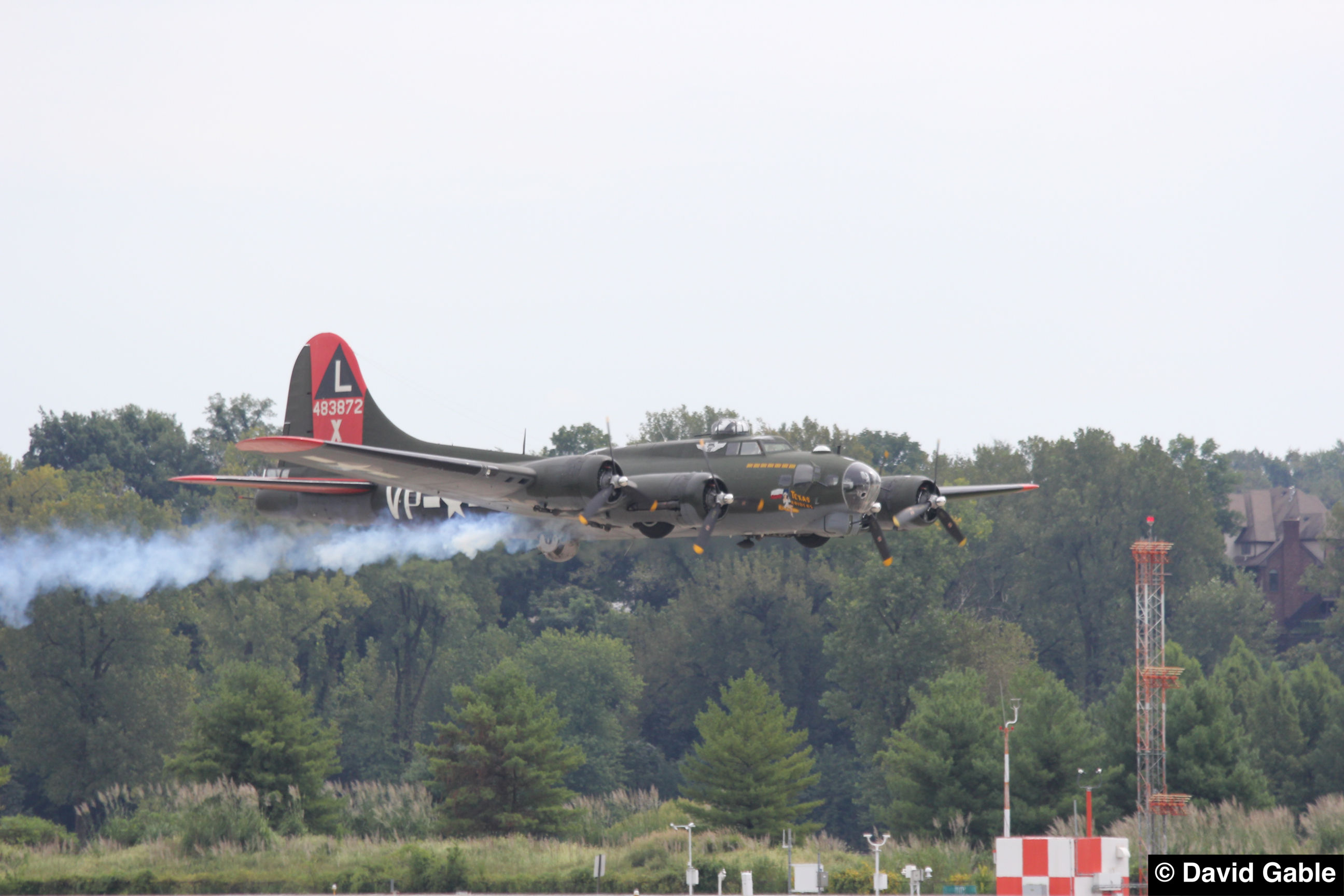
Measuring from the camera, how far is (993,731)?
261 feet

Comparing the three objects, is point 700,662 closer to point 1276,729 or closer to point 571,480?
point 1276,729

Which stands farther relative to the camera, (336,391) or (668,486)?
(336,391)

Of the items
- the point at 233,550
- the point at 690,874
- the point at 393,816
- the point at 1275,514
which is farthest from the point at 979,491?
the point at 1275,514

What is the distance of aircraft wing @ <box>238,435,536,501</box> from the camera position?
44.2 metres

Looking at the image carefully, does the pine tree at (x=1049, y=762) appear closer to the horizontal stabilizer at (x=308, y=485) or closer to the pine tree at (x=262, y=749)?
the pine tree at (x=262, y=749)

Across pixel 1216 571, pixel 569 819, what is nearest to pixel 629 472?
pixel 569 819

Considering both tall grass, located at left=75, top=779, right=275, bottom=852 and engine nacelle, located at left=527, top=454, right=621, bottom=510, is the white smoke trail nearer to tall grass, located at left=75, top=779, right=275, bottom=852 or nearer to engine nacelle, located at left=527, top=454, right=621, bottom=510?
engine nacelle, located at left=527, top=454, right=621, bottom=510

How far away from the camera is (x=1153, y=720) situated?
253 feet

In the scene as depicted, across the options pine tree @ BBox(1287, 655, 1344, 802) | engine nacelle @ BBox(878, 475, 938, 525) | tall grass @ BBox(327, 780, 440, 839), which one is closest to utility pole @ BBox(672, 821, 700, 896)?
engine nacelle @ BBox(878, 475, 938, 525)

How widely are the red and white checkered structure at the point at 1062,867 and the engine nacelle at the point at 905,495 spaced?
16.7 metres

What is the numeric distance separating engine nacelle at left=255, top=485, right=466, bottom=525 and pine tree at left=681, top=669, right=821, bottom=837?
29.8 metres

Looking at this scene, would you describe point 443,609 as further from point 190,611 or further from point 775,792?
point 775,792

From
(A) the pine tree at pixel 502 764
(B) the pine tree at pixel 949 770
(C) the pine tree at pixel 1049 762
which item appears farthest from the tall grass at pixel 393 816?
(C) the pine tree at pixel 1049 762

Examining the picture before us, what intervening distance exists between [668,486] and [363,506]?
12755mm
